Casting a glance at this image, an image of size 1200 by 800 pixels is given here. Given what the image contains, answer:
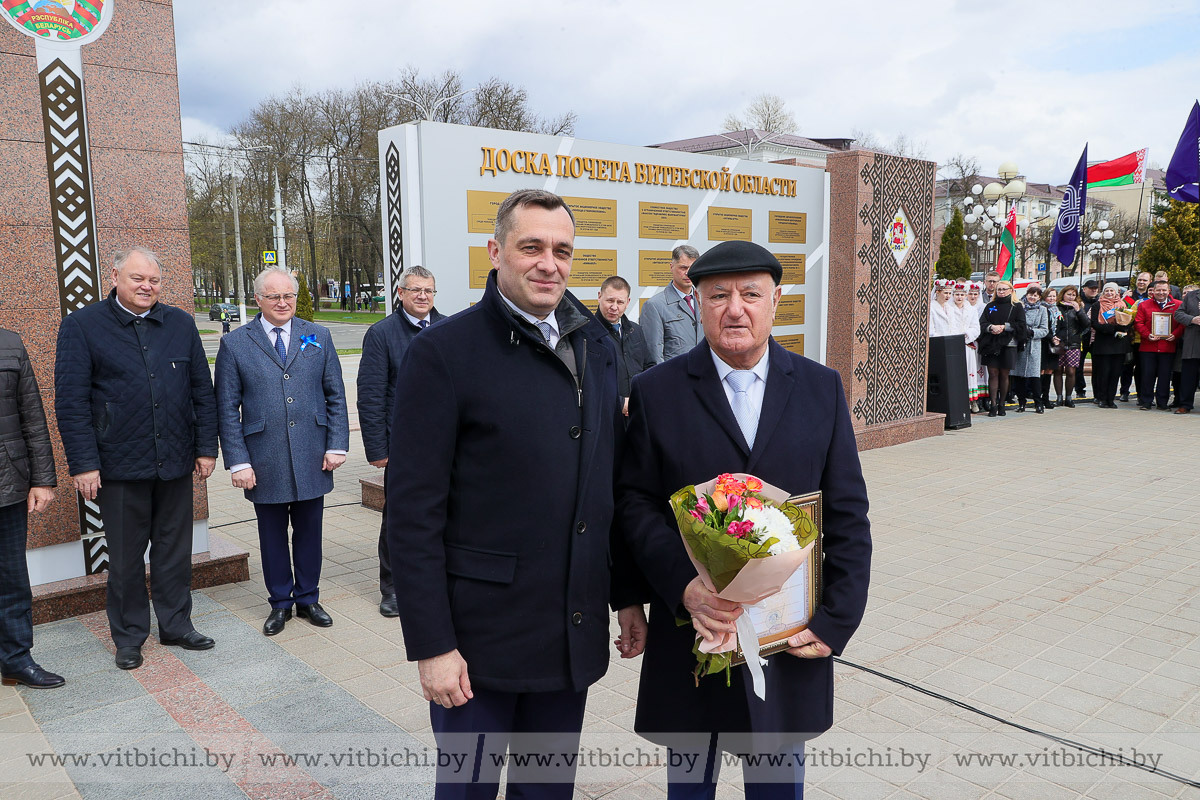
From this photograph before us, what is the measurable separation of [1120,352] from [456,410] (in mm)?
14443

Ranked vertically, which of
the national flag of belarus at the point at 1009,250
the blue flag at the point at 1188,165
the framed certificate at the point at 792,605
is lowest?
the framed certificate at the point at 792,605

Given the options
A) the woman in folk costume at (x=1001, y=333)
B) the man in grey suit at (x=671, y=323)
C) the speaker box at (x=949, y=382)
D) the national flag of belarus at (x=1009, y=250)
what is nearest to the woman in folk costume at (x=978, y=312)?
the woman in folk costume at (x=1001, y=333)

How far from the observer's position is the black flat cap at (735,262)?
7.07 ft

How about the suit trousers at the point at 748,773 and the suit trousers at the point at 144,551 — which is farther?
the suit trousers at the point at 144,551

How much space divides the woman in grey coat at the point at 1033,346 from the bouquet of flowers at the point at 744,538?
12365mm

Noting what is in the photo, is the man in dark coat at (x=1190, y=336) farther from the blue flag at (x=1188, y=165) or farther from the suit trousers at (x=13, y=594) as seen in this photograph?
the suit trousers at (x=13, y=594)

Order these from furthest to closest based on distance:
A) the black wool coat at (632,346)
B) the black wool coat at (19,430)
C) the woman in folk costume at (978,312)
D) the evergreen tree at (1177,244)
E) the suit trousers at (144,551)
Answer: the evergreen tree at (1177,244) < the woman in folk costume at (978,312) < the black wool coat at (632,346) < the suit trousers at (144,551) < the black wool coat at (19,430)

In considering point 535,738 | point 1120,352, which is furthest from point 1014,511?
point 1120,352

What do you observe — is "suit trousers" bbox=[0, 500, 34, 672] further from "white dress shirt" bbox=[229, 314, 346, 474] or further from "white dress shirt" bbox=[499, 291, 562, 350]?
"white dress shirt" bbox=[499, 291, 562, 350]

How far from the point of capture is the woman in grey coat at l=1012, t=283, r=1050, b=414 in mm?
12898

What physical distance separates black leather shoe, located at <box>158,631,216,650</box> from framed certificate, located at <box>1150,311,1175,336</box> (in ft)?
44.8

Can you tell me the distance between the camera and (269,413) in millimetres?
4605

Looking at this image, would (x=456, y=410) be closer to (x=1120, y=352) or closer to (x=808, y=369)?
(x=808, y=369)

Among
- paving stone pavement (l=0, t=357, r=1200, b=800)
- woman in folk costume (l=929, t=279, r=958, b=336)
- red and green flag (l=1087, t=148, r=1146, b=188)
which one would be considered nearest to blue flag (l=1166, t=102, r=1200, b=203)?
woman in folk costume (l=929, t=279, r=958, b=336)
